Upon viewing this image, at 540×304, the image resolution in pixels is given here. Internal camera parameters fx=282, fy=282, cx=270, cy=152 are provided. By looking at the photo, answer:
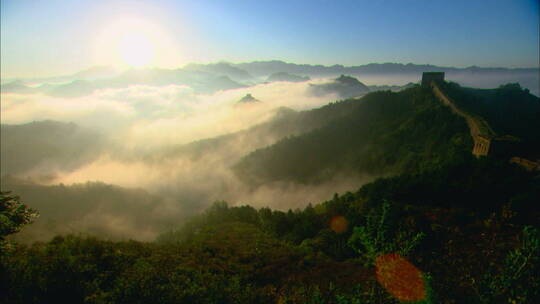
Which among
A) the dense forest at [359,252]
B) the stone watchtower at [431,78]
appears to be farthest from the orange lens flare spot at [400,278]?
the stone watchtower at [431,78]

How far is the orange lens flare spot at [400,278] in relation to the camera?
623 cm

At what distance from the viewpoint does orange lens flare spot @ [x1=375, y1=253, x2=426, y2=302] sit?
20.4 ft

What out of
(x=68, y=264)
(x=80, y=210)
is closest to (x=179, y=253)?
(x=68, y=264)

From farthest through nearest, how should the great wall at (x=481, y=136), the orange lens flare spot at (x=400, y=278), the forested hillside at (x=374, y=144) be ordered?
1. the forested hillside at (x=374, y=144)
2. the great wall at (x=481, y=136)
3. the orange lens flare spot at (x=400, y=278)

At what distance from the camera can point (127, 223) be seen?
111312 millimetres

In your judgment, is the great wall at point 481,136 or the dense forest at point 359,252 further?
the great wall at point 481,136

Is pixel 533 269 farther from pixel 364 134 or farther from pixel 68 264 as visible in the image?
pixel 364 134

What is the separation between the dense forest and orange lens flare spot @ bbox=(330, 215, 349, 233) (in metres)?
0.30

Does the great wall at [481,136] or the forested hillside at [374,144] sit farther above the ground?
the great wall at [481,136]

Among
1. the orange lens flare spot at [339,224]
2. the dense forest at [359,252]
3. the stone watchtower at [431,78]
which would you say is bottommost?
Answer: the orange lens flare spot at [339,224]

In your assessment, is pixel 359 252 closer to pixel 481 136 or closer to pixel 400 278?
pixel 400 278

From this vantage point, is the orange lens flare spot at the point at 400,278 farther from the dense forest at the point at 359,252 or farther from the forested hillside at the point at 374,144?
the forested hillside at the point at 374,144

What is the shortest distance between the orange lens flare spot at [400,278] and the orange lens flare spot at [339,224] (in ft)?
95.1

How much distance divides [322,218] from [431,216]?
18959mm
